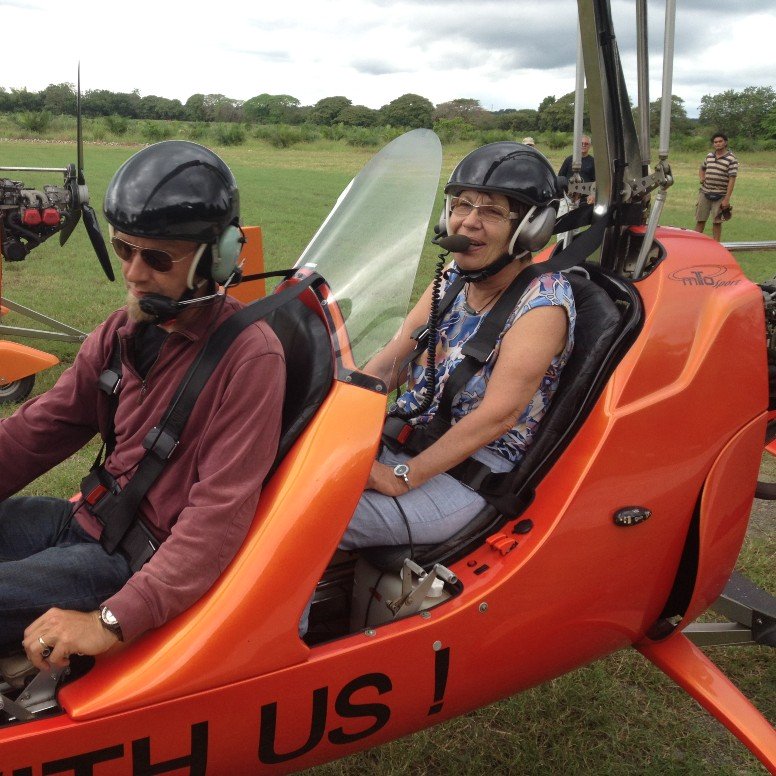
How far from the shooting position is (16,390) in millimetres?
5051

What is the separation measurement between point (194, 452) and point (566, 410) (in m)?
1.06

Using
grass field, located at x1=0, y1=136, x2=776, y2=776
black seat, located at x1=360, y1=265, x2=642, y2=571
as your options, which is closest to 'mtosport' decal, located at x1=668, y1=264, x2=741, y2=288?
black seat, located at x1=360, y1=265, x2=642, y2=571

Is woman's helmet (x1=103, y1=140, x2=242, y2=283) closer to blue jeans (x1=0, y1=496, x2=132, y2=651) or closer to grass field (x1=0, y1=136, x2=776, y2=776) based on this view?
grass field (x1=0, y1=136, x2=776, y2=776)

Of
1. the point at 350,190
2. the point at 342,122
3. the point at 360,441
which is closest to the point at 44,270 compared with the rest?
the point at 350,190

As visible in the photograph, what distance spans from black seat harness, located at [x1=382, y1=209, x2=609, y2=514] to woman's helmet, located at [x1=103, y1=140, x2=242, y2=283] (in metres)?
0.85

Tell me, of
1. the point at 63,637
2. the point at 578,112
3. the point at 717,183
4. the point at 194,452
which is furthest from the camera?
the point at 717,183

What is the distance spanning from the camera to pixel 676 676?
241 cm

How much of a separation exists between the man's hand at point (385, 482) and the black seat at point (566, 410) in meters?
0.15

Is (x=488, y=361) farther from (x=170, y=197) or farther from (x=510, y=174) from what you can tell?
(x=170, y=197)

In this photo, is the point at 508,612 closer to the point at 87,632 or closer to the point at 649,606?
the point at 649,606

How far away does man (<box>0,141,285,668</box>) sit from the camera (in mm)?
1595

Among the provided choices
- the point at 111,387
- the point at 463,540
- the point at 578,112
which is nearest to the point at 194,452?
the point at 111,387

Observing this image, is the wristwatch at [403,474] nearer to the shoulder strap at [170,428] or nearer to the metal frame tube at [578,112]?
the shoulder strap at [170,428]

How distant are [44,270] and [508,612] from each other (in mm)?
8693
